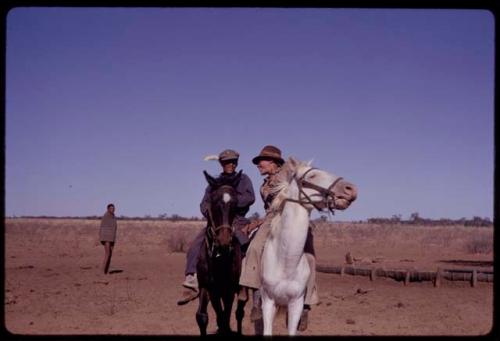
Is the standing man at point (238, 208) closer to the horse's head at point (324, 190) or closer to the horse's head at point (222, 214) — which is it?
the horse's head at point (222, 214)

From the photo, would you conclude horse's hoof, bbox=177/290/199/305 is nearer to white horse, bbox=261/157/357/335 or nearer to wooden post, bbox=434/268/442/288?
white horse, bbox=261/157/357/335

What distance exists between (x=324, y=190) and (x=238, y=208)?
8.16ft

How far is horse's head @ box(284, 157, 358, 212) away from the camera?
23.4ft

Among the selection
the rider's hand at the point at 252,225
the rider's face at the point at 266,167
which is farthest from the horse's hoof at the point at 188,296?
the rider's face at the point at 266,167

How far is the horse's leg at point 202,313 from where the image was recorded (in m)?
8.68

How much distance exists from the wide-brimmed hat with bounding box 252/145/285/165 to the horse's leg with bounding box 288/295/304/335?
2659mm

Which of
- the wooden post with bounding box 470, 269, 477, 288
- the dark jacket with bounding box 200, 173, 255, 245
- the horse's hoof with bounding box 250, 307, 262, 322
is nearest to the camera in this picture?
the horse's hoof with bounding box 250, 307, 262, 322

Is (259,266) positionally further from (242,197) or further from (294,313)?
(242,197)

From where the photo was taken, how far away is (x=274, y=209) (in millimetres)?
7648

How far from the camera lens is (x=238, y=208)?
930cm

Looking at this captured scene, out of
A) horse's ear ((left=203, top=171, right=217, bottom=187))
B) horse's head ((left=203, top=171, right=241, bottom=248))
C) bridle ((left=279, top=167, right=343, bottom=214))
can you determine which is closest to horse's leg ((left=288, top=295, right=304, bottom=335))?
horse's head ((left=203, top=171, right=241, bottom=248))
